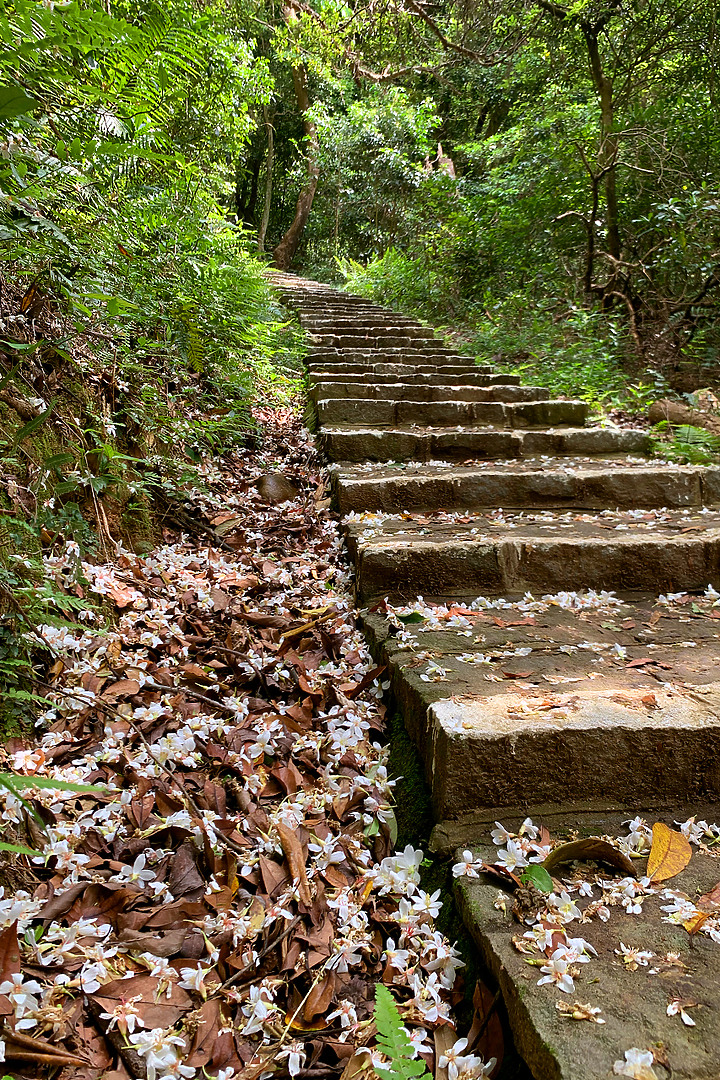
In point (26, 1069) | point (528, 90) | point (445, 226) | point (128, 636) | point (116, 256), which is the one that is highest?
point (528, 90)

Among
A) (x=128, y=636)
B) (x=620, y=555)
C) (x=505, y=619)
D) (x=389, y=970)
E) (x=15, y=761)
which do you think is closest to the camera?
(x=389, y=970)

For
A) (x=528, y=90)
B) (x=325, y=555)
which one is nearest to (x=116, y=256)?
(x=325, y=555)

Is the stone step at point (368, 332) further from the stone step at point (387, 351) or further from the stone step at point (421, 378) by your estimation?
the stone step at point (421, 378)

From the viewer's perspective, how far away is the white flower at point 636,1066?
30.4 inches

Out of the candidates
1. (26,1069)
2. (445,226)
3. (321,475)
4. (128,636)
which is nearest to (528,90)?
(445,226)

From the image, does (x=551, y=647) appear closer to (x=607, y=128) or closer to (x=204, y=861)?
(x=204, y=861)

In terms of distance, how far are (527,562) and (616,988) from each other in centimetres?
137

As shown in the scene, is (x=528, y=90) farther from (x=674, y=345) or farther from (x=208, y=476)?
(x=208, y=476)

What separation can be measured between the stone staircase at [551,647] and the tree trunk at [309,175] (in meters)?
10.9

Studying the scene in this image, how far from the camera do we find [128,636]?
5.56 feet

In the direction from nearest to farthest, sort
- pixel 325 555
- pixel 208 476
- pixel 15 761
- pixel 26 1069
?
pixel 26 1069, pixel 15 761, pixel 325 555, pixel 208 476

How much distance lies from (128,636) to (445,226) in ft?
27.3

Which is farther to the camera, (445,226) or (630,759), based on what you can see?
(445,226)

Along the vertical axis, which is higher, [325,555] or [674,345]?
[674,345]
